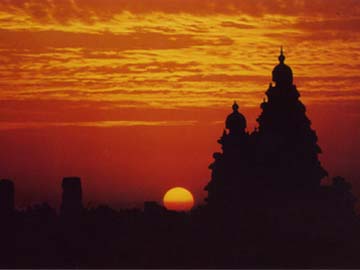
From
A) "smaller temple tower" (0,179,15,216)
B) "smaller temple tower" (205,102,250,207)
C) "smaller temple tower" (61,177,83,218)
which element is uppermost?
"smaller temple tower" (205,102,250,207)

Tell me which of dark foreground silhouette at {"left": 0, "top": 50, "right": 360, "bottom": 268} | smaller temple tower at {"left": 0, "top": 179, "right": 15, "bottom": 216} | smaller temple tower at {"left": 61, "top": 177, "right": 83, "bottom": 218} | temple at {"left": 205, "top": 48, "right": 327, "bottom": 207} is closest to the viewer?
smaller temple tower at {"left": 0, "top": 179, "right": 15, "bottom": 216}

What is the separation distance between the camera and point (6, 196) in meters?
64.9

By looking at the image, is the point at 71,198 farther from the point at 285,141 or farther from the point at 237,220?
the point at 285,141

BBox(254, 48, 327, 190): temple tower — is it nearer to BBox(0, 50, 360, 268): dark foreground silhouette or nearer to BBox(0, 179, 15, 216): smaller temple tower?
BBox(0, 50, 360, 268): dark foreground silhouette

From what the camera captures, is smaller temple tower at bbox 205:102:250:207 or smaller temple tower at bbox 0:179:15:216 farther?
smaller temple tower at bbox 205:102:250:207

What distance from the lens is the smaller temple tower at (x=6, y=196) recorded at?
64.6m

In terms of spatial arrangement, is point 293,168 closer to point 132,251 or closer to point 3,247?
point 132,251

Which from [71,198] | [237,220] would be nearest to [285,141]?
[237,220]

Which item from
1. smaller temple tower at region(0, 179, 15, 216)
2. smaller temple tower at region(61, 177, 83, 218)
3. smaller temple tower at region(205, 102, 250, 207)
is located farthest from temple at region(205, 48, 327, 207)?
smaller temple tower at region(0, 179, 15, 216)

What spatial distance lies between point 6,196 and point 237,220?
72.7 feet

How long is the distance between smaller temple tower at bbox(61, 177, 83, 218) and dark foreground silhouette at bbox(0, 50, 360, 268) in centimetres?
8

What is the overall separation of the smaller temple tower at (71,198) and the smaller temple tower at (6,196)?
5.72 meters

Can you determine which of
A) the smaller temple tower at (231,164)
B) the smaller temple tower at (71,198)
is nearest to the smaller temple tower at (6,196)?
the smaller temple tower at (71,198)

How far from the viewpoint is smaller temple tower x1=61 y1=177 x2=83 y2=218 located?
70500 millimetres
